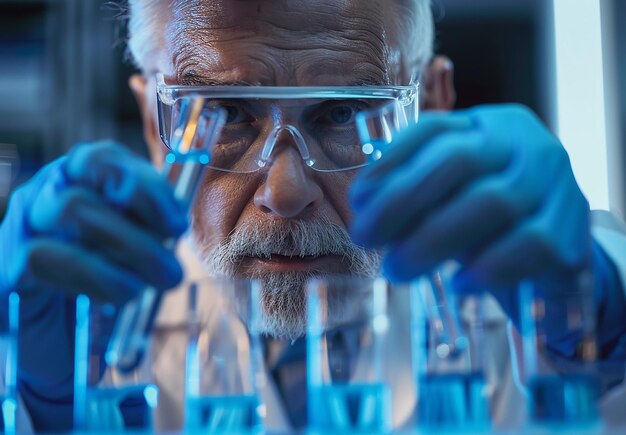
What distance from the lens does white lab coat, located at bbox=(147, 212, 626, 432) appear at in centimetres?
76

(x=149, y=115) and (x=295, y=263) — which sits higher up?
(x=149, y=115)

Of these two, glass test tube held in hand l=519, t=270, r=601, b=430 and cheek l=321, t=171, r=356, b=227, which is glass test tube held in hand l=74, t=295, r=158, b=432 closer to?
glass test tube held in hand l=519, t=270, r=601, b=430

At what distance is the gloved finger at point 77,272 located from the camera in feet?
2.53

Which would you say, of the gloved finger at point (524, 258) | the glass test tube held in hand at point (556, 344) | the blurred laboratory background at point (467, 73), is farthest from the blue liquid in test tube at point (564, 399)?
the blurred laboratory background at point (467, 73)

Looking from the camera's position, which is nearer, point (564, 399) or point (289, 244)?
point (564, 399)

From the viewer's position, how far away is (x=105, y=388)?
0.74 m

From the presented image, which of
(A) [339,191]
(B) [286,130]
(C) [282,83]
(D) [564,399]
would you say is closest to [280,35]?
(C) [282,83]

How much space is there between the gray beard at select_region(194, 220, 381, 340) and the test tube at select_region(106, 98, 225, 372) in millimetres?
450

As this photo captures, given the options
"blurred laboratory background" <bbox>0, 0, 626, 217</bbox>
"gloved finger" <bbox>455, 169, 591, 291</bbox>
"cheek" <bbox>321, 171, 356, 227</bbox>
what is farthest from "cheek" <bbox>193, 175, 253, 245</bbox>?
"blurred laboratory background" <bbox>0, 0, 626, 217</bbox>

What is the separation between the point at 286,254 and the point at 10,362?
0.59 metres

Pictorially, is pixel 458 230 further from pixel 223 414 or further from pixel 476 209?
pixel 223 414

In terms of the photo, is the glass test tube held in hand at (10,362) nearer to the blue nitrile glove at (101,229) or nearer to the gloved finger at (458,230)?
the blue nitrile glove at (101,229)

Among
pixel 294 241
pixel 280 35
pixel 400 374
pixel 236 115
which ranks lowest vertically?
pixel 400 374

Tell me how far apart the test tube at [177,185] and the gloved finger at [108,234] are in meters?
0.03
